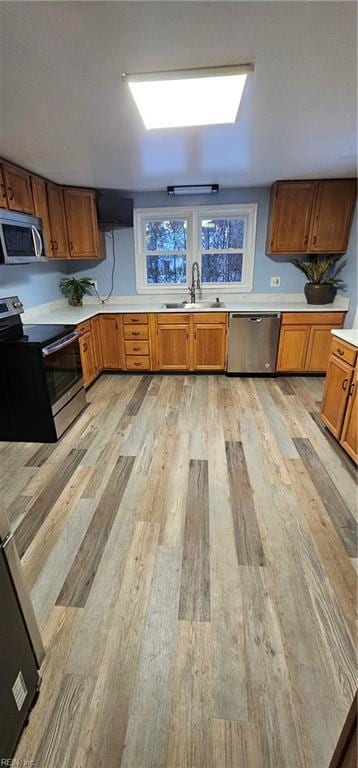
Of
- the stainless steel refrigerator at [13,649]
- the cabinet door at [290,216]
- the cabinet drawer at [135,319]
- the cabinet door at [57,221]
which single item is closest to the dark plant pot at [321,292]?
the cabinet door at [290,216]

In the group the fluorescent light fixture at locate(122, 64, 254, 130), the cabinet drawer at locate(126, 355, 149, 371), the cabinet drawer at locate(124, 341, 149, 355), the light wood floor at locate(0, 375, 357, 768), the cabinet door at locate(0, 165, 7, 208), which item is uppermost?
the fluorescent light fixture at locate(122, 64, 254, 130)

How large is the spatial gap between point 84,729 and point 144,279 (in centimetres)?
424

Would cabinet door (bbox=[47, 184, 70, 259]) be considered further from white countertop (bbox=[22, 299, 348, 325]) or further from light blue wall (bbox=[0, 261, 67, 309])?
white countertop (bbox=[22, 299, 348, 325])

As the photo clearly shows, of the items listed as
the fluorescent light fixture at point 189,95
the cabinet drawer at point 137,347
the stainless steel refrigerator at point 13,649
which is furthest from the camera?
the cabinet drawer at point 137,347

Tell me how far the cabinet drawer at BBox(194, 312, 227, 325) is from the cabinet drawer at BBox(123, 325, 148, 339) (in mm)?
645

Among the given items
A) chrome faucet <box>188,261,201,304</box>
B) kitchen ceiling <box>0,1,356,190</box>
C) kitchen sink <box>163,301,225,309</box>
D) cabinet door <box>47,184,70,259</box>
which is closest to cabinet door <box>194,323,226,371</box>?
kitchen sink <box>163,301,225,309</box>

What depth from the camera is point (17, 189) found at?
2.84 meters

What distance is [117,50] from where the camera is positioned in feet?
4.30

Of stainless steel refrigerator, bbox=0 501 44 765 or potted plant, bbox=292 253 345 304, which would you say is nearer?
stainless steel refrigerator, bbox=0 501 44 765

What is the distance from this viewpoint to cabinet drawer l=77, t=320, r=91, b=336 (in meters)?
3.38

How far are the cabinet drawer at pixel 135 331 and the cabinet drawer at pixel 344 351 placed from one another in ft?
7.13

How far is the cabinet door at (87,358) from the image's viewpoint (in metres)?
3.51

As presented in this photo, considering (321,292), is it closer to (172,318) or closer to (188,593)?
(172,318)

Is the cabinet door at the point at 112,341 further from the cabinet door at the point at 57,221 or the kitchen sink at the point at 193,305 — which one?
the cabinet door at the point at 57,221
